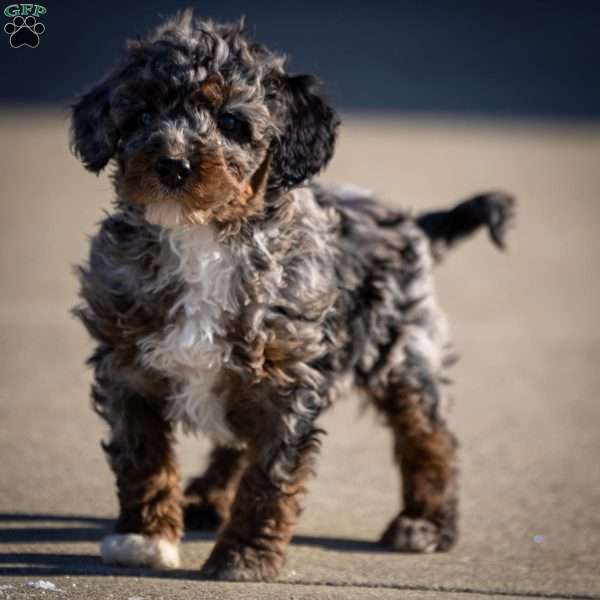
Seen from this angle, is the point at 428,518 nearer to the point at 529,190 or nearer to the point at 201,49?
the point at 201,49

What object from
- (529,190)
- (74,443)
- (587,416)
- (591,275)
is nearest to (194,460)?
(74,443)

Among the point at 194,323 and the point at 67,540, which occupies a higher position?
the point at 194,323

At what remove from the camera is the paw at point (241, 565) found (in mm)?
4902

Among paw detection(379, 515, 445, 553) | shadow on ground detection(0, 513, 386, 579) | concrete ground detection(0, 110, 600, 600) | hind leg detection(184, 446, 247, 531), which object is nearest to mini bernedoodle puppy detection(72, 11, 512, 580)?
shadow on ground detection(0, 513, 386, 579)

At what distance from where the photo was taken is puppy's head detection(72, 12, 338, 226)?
15.4 feet

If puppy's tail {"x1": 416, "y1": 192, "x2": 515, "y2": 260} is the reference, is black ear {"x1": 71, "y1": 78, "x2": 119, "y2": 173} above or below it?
below

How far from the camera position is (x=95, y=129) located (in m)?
5.04

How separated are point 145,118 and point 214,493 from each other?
5.76ft

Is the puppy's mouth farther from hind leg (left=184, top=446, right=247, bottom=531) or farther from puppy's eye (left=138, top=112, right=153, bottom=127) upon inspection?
hind leg (left=184, top=446, right=247, bottom=531)

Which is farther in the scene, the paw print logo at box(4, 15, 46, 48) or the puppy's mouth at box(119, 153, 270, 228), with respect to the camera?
the paw print logo at box(4, 15, 46, 48)

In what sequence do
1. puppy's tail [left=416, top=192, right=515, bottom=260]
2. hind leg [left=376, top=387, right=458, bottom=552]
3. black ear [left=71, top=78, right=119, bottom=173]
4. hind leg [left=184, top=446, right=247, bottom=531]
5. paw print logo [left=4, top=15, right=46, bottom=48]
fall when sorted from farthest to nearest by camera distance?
puppy's tail [left=416, top=192, right=515, bottom=260] < paw print logo [left=4, top=15, right=46, bottom=48] < hind leg [left=184, top=446, right=247, bottom=531] < hind leg [left=376, top=387, right=458, bottom=552] < black ear [left=71, top=78, right=119, bottom=173]

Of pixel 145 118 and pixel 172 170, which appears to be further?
pixel 145 118

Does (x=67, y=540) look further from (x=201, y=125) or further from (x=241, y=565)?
(x=201, y=125)

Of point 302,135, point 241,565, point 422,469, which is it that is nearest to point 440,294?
point 422,469
